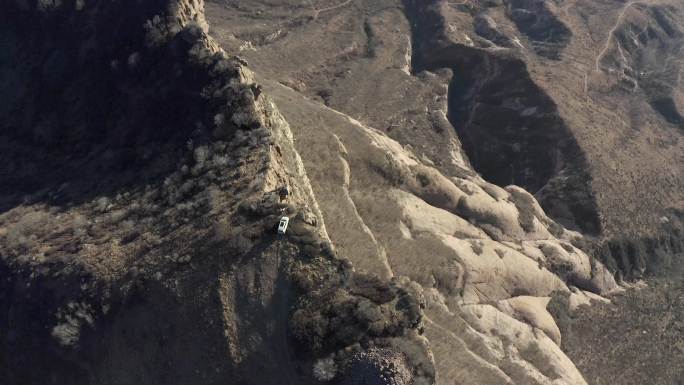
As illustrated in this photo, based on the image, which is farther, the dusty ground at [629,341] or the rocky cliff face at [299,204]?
the dusty ground at [629,341]

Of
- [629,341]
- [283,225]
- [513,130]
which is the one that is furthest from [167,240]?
[513,130]

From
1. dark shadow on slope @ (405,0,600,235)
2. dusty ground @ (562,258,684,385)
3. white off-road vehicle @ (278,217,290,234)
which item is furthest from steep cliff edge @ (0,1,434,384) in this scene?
dark shadow on slope @ (405,0,600,235)

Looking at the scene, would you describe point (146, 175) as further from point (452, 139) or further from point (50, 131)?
point (452, 139)

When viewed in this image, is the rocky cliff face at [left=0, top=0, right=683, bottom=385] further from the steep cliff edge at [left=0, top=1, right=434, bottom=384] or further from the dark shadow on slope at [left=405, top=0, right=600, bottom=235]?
the dark shadow on slope at [left=405, top=0, right=600, bottom=235]

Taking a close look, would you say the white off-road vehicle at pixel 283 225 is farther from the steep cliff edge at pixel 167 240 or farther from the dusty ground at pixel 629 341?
the dusty ground at pixel 629 341

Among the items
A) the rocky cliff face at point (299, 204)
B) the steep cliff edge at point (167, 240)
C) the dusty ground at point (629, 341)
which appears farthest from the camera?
the dusty ground at point (629, 341)

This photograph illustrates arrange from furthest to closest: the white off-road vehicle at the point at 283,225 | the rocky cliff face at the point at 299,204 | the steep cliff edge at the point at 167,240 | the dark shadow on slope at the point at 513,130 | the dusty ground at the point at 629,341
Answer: the dark shadow on slope at the point at 513,130
the dusty ground at the point at 629,341
the white off-road vehicle at the point at 283,225
the rocky cliff face at the point at 299,204
the steep cliff edge at the point at 167,240

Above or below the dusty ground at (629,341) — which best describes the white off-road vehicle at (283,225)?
above

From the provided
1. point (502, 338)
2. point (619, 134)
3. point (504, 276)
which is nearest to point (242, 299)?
point (502, 338)

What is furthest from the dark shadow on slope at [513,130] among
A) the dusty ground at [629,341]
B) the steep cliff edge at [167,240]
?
the steep cliff edge at [167,240]
